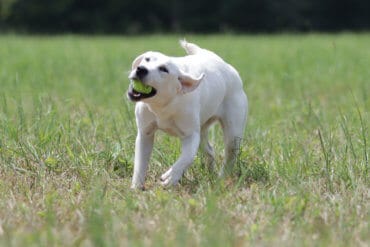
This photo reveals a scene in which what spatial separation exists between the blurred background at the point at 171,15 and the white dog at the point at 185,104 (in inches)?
1318

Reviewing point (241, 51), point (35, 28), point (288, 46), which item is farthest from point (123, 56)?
point (35, 28)

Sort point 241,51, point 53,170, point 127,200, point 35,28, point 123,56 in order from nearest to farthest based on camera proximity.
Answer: point 127,200, point 53,170, point 123,56, point 241,51, point 35,28

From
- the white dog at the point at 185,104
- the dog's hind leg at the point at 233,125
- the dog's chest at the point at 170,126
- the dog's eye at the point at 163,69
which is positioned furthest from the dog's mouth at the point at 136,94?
the dog's hind leg at the point at 233,125

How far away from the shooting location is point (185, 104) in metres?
5.48

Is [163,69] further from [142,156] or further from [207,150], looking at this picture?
[207,150]

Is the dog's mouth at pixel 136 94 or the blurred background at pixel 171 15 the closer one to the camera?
the dog's mouth at pixel 136 94

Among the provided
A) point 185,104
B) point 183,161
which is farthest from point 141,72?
point 183,161

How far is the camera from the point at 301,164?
5.90 metres

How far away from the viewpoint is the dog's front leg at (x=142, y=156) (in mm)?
5570

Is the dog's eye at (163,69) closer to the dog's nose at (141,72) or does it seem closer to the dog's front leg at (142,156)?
the dog's nose at (141,72)

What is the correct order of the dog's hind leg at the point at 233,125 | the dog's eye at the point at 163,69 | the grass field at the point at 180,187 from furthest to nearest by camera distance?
the dog's hind leg at the point at 233,125 → the dog's eye at the point at 163,69 → the grass field at the point at 180,187

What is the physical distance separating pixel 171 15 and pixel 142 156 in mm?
37739

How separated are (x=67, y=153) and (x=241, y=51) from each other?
13270 mm

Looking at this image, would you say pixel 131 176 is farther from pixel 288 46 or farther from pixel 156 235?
pixel 288 46
